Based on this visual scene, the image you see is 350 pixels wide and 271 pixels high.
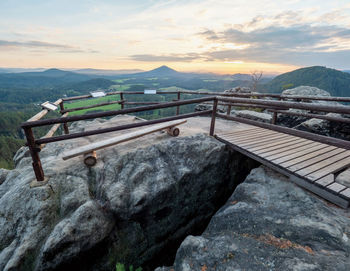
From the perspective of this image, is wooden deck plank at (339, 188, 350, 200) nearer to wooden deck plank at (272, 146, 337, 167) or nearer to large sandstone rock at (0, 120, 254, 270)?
wooden deck plank at (272, 146, 337, 167)

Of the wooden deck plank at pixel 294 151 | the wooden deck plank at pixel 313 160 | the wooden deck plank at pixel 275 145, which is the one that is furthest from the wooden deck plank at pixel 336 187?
the wooden deck plank at pixel 275 145

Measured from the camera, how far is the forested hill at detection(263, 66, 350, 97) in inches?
6043

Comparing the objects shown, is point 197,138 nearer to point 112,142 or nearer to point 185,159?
point 185,159

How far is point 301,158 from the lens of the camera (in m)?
4.06

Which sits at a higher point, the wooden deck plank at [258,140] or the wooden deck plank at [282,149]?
the wooden deck plank at [282,149]

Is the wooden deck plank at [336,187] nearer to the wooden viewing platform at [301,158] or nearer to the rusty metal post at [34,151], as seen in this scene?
the wooden viewing platform at [301,158]

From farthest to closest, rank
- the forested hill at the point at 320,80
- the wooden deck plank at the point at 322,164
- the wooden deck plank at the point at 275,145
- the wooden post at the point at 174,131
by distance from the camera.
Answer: the forested hill at the point at 320,80, the wooden post at the point at 174,131, the wooden deck plank at the point at 275,145, the wooden deck plank at the point at 322,164

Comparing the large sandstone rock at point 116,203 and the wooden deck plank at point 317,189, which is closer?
the wooden deck plank at point 317,189

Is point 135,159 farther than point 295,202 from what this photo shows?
Yes

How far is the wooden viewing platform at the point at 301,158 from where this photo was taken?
310 centimetres

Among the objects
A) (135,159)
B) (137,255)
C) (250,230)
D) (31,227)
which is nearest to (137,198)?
(135,159)

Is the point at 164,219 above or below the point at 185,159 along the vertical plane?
below

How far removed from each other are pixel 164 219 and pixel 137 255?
3.07 feet

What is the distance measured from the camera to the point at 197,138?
5.09 m
